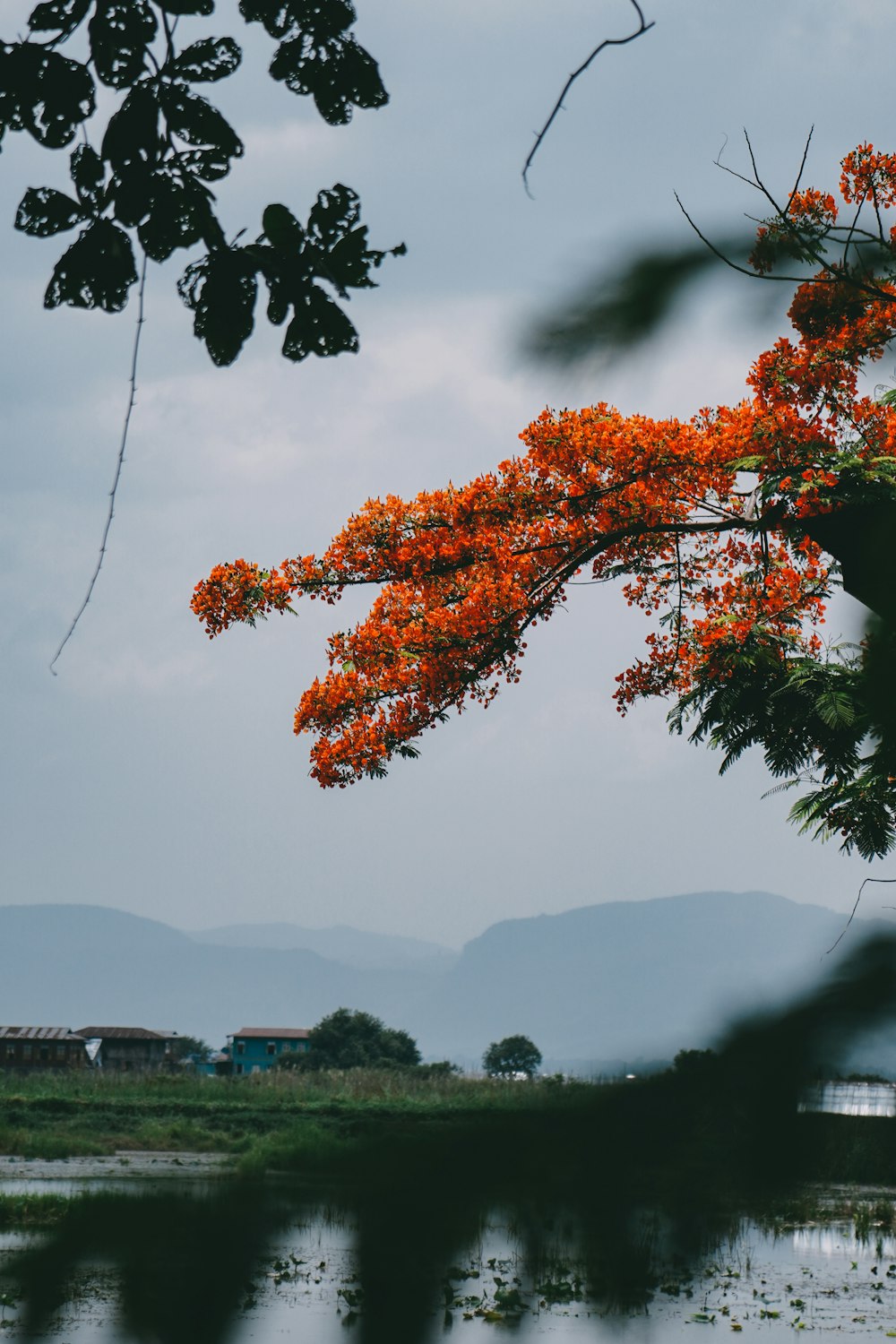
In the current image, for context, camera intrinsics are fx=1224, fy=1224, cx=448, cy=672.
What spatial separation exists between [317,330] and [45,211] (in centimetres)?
47

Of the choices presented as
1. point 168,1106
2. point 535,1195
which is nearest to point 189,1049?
point 168,1106

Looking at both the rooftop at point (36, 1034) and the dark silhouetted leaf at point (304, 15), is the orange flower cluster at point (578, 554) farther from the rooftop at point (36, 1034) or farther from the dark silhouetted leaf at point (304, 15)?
the rooftop at point (36, 1034)

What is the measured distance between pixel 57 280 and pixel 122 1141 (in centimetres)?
3082

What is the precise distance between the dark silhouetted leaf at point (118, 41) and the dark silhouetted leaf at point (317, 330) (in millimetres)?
517

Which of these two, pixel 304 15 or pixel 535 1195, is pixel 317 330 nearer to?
pixel 304 15

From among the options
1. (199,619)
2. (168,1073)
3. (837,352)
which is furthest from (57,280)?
(168,1073)

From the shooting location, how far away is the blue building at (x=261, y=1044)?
196 ft

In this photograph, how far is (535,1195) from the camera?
469mm

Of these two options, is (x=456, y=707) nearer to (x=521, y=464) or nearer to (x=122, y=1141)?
(x=521, y=464)

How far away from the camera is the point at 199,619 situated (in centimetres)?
887

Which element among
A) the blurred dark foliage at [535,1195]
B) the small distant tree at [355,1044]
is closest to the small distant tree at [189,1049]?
the small distant tree at [355,1044]

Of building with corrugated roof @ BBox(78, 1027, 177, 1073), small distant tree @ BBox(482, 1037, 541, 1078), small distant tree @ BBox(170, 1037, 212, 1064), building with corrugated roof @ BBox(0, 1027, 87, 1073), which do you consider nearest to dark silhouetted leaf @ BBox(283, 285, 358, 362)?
building with corrugated roof @ BBox(0, 1027, 87, 1073)

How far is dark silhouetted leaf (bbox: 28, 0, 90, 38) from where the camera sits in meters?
2.09

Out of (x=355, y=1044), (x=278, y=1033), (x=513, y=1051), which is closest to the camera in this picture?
(x=355, y=1044)
